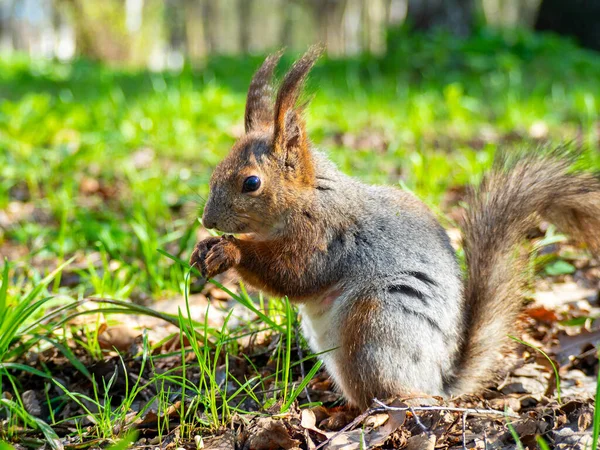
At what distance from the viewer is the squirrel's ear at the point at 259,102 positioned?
206 centimetres

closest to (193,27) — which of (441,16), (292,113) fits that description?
(441,16)

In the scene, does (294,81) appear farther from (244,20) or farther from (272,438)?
(244,20)

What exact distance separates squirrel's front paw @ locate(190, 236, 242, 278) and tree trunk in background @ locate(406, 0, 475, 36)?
6482 millimetres

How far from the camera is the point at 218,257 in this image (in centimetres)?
186

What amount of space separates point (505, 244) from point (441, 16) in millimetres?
6484

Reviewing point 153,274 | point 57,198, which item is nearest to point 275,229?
point 153,274

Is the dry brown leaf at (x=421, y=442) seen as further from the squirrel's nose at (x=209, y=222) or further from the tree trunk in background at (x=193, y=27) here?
the tree trunk in background at (x=193, y=27)

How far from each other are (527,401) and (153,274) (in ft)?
4.66

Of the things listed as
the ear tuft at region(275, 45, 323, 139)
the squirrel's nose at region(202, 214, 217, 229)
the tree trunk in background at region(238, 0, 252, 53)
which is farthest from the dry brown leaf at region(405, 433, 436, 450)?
the tree trunk in background at region(238, 0, 252, 53)

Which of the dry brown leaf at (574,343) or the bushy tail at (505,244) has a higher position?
the bushy tail at (505,244)

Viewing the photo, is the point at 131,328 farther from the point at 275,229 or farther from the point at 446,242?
the point at 446,242

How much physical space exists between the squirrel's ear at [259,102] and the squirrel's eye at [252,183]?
26 cm

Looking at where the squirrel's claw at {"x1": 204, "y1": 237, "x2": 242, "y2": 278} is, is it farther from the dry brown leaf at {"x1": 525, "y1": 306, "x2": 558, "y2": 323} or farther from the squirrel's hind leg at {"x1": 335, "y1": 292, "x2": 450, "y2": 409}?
the dry brown leaf at {"x1": 525, "y1": 306, "x2": 558, "y2": 323}

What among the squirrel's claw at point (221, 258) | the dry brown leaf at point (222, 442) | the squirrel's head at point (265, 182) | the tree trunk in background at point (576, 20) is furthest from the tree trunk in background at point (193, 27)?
the dry brown leaf at point (222, 442)
